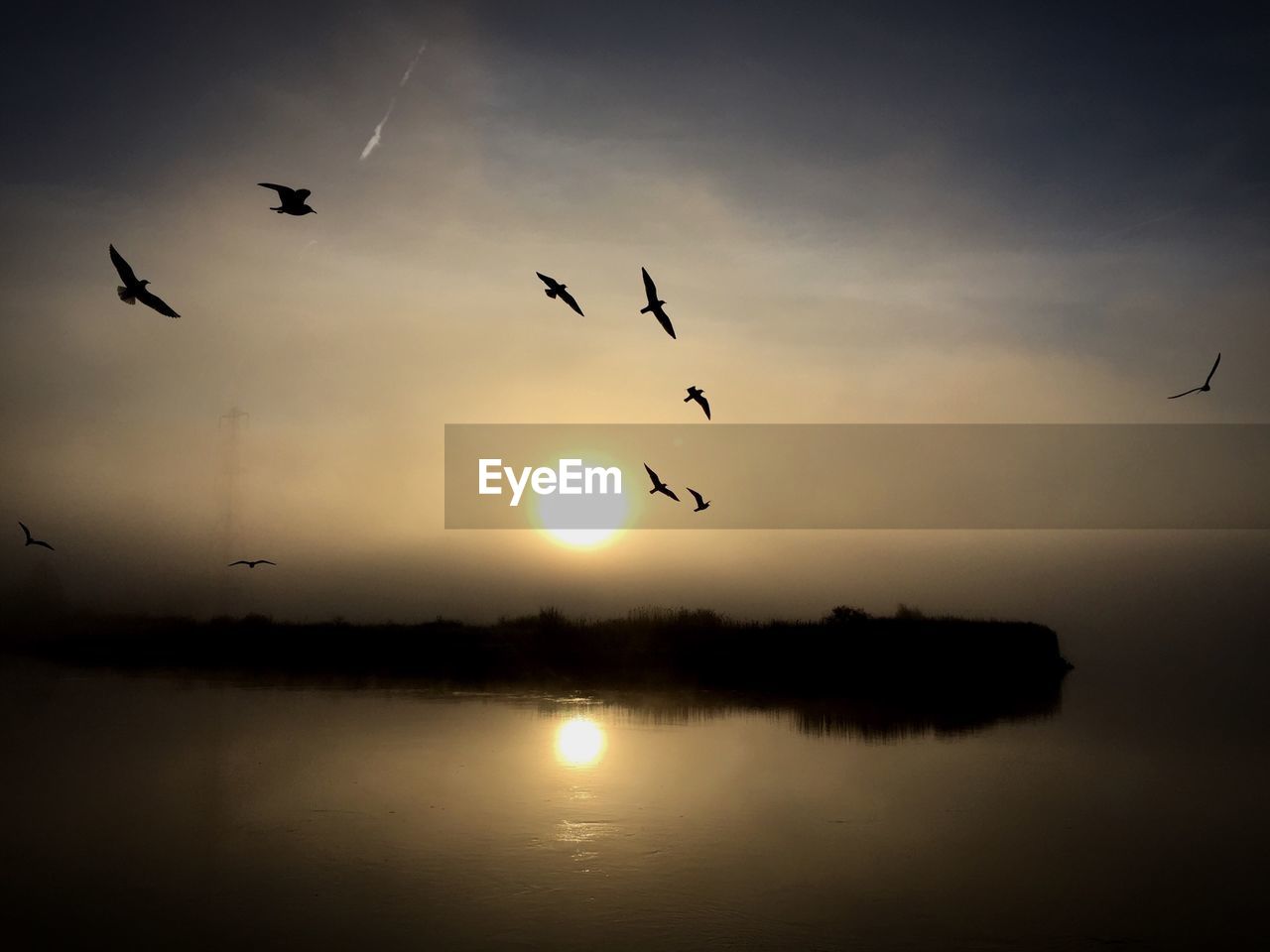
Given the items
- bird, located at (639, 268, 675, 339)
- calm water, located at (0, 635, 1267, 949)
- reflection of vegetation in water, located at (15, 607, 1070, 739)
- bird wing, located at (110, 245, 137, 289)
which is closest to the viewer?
calm water, located at (0, 635, 1267, 949)

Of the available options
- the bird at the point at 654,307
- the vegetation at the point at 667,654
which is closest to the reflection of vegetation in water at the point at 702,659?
the vegetation at the point at 667,654

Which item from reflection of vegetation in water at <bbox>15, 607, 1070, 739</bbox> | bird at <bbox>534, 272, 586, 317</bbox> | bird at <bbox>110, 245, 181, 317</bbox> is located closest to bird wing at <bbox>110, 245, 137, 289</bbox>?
bird at <bbox>110, 245, 181, 317</bbox>

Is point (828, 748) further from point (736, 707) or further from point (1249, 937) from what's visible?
point (1249, 937)

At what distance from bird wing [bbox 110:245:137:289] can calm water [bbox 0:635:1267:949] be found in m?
7.40

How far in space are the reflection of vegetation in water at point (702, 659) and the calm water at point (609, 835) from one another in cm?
715

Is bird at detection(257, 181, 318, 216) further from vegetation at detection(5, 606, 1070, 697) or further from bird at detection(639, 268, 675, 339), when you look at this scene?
vegetation at detection(5, 606, 1070, 697)

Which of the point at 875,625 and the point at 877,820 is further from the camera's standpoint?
the point at 875,625

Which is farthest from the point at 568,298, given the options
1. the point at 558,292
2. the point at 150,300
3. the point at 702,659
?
the point at 702,659

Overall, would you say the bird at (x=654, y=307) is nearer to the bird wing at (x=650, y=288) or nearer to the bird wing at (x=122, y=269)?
the bird wing at (x=650, y=288)

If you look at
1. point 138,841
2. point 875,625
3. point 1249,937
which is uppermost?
point 875,625

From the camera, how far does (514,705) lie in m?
27.5

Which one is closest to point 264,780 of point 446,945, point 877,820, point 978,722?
point 446,945

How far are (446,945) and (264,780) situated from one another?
27.1 feet

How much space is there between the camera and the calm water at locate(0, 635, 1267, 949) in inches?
434
